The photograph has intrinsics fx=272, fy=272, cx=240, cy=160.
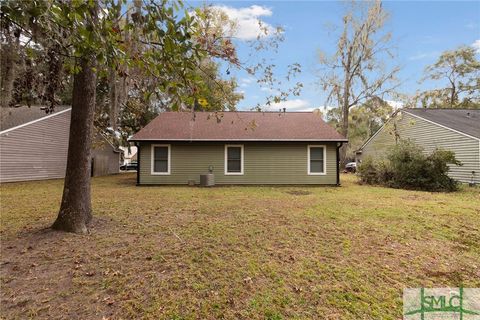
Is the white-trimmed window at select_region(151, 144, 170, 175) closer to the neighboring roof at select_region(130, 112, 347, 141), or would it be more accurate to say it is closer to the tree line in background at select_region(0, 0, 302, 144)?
the neighboring roof at select_region(130, 112, 347, 141)

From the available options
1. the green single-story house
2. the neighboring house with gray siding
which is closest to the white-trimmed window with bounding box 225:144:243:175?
the green single-story house

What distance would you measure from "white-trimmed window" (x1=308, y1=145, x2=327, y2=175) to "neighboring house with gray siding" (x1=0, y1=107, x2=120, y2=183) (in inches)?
366

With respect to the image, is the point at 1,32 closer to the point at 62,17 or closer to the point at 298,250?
the point at 62,17

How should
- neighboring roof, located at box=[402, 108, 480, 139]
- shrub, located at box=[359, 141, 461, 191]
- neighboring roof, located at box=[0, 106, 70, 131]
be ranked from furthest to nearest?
1. neighboring roof, located at box=[402, 108, 480, 139]
2. neighboring roof, located at box=[0, 106, 70, 131]
3. shrub, located at box=[359, 141, 461, 191]

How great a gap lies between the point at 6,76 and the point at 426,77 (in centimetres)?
3613

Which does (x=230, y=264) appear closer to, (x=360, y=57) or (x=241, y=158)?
(x=241, y=158)

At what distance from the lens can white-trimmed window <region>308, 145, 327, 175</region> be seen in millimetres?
12734

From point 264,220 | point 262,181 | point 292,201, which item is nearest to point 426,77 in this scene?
point 262,181

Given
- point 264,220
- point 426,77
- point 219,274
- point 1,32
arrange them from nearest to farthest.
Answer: point 1,32 → point 219,274 → point 264,220 → point 426,77

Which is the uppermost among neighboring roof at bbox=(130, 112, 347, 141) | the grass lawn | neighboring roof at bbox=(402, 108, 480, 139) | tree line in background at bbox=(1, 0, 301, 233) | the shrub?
neighboring roof at bbox=(402, 108, 480, 139)

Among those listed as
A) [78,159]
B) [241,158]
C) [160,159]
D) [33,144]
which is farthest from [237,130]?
[33,144]

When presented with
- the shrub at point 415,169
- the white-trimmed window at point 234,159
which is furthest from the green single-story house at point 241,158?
the shrub at point 415,169

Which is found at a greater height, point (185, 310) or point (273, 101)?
point (273, 101)

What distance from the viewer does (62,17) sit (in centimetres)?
212
